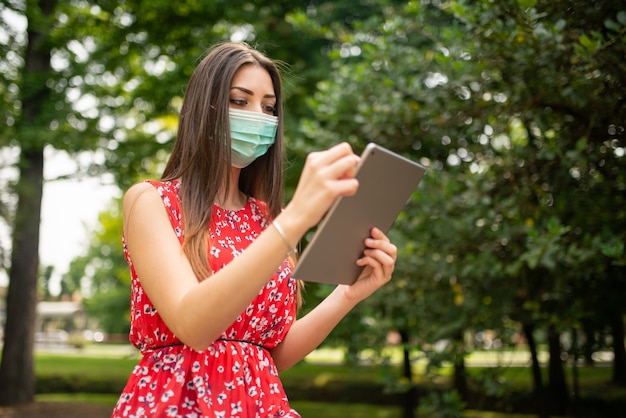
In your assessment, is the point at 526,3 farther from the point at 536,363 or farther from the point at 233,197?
the point at 536,363

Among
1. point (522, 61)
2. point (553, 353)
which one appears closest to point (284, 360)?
point (522, 61)

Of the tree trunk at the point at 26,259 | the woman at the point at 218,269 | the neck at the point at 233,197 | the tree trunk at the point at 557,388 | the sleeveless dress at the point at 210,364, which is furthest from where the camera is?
the tree trunk at the point at 26,259

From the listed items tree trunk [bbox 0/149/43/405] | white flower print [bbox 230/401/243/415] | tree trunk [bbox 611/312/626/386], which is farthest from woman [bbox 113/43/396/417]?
tree trunk [bbox 0/149/43/405]

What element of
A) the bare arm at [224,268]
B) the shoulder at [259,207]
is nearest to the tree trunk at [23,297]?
the shoulder at [259,207]

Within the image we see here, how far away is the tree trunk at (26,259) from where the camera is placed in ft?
42.2

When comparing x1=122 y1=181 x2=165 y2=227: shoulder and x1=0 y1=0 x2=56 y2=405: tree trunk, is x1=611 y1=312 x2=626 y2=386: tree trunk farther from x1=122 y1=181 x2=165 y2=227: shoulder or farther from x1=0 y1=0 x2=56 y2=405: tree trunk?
x1=0 y1=0 x2=56 y2=405: tree trunk

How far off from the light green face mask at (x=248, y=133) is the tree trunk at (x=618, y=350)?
6.23 meters

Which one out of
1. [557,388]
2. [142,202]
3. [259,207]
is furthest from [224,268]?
[557,388]

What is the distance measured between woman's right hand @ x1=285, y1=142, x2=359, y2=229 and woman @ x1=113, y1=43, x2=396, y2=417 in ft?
0.04

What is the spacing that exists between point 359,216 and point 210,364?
57 cm

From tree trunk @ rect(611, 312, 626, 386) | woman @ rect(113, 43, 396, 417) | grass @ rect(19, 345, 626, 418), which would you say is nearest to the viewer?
woman @ rect(113, 43, 396, 417)

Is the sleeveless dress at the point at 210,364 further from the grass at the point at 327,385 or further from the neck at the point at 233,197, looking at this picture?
the grass at the point at 327,385

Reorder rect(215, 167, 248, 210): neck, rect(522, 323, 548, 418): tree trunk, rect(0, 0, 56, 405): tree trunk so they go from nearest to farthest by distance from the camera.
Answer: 1. rect(215, 167, 248, 210): neck
2. rect(522, 323, 548, 418): tree trunk
3. rect(0, 0, 56, 405): tree trunk

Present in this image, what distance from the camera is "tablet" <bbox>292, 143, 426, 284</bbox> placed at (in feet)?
5.26
